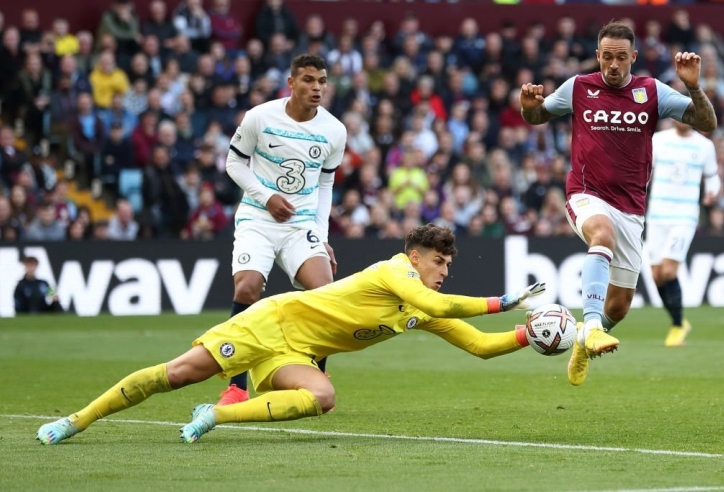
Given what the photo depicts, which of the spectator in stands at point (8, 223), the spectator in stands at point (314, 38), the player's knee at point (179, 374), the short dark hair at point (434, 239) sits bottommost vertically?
the spectator in stands at point (8, 223)

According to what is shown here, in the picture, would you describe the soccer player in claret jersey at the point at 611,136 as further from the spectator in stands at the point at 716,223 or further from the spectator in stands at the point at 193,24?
the spectator in stands at the point at 193,24

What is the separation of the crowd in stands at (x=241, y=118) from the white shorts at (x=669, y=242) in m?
5.97

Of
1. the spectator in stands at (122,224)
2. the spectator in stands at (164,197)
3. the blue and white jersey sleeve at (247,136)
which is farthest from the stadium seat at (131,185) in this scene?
the blue and white jersey sleeve at (247,136)

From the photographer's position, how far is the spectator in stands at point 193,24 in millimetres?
22281

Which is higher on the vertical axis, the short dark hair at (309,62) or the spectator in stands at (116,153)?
the short dark hair at (309,62)

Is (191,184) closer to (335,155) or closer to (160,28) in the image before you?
(160,28)

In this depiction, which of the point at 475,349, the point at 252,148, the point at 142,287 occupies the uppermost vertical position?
the point at 252,148

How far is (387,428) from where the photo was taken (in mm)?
8508

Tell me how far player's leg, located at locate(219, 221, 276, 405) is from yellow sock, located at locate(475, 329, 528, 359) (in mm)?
2089

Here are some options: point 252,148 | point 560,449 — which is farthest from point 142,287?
point 560,449

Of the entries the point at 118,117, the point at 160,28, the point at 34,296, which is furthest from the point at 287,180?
the point at 160,28

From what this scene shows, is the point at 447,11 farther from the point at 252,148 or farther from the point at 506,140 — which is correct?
the point at 252,148

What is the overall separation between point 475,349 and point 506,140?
50.0 ft

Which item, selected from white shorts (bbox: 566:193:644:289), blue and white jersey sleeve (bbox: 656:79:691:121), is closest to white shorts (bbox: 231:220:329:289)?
white shorts (bbox: 566:193:644:289)
